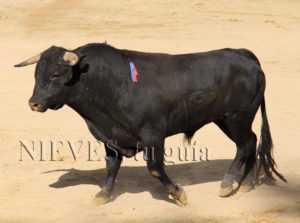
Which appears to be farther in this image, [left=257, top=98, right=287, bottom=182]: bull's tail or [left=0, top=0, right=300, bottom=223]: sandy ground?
[left=257, top=98, right=287, bottom=182]: bull's tail

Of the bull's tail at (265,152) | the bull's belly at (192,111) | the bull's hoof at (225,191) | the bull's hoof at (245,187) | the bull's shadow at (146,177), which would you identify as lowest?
the bull's shadow at (146,177)

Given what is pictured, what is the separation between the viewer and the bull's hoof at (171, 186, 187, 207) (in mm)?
6781

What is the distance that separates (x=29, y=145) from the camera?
8930mm

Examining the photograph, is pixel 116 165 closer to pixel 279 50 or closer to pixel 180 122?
pixel 180 122

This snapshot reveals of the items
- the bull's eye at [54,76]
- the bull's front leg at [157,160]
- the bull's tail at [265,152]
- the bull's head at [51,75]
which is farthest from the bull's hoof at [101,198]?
the bull's tail at [265,152]

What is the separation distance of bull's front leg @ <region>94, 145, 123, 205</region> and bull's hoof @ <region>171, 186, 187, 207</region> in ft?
2.15

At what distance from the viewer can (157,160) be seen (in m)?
6.69

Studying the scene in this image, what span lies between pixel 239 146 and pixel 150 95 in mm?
1213

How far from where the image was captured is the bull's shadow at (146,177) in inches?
293

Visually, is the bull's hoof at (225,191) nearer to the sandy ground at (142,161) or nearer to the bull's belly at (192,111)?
the sandy ground at (142,161)

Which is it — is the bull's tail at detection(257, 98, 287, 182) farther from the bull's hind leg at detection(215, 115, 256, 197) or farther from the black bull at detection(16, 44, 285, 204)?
the black bull at detection(16, 44, 285, 204)

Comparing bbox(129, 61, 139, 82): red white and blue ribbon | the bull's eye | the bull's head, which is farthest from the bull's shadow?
the bull's eye

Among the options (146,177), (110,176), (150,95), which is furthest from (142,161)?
(150,95)

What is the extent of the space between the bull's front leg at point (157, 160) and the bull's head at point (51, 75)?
91 centimetres
